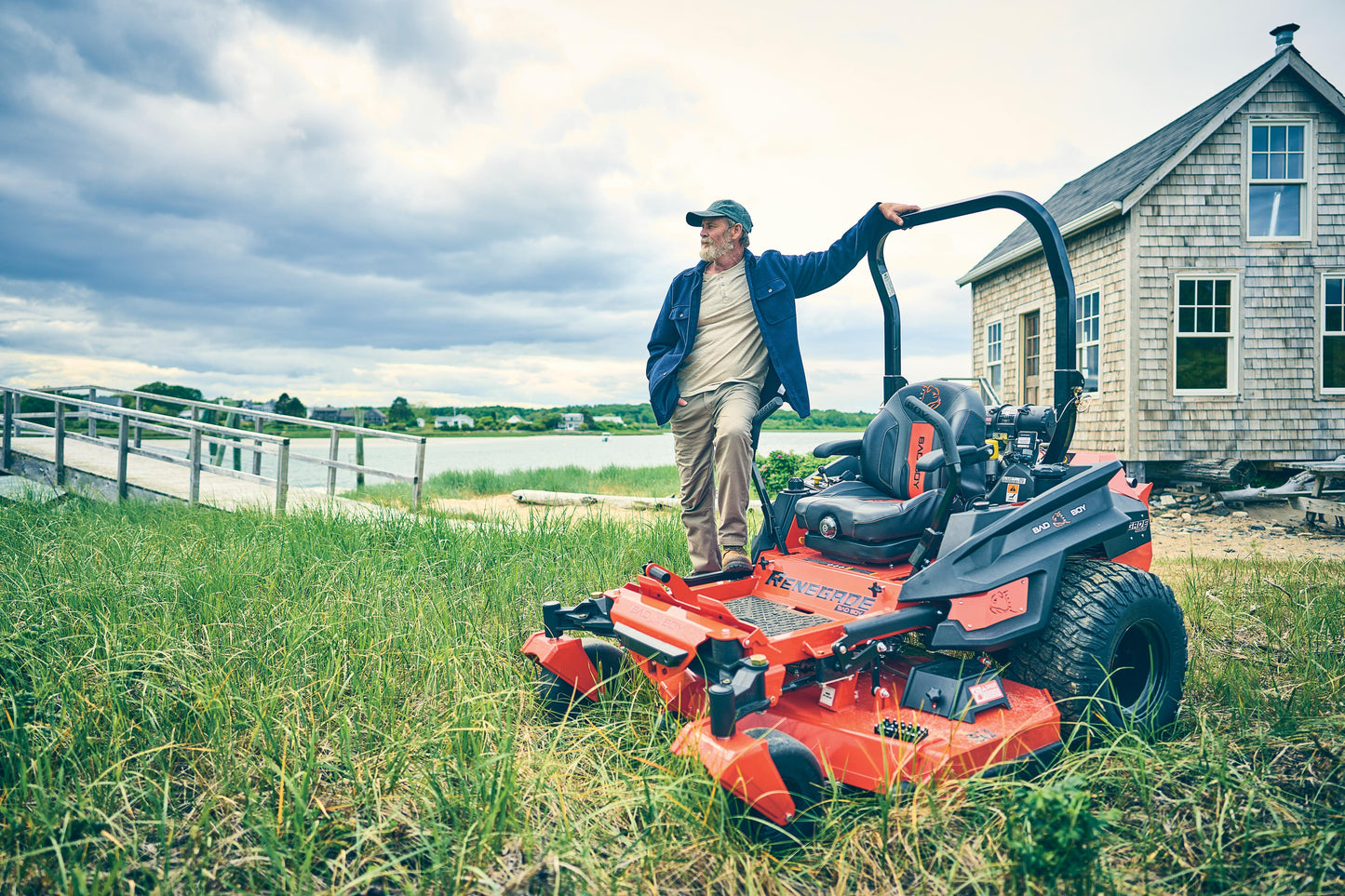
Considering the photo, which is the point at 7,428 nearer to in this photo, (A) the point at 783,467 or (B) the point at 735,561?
(A) the point at 783,467

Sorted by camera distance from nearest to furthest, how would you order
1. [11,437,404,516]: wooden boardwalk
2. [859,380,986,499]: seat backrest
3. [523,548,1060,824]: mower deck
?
1. [523,548,1060,824]: mower deck
2. [859,380,986,499]: seat backrest
3. [11,437,404,516]: wooden boardwalk

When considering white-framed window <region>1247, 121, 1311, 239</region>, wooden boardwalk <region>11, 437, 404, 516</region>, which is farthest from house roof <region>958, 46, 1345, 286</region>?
wooden boardwalk <region>11, 437, 404, 516</region>

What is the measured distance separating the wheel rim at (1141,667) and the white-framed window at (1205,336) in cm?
867

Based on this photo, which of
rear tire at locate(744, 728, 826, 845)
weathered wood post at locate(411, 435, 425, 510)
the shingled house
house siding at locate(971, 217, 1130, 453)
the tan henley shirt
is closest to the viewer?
rear tire at locate(744, 728, 826, 845)

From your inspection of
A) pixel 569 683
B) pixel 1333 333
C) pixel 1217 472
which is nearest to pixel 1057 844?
pixel 569 683

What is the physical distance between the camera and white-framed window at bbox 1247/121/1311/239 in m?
9.84

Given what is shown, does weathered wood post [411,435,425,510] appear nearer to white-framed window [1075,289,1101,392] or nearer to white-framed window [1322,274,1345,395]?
white-framed window [1075,289,1101,392]

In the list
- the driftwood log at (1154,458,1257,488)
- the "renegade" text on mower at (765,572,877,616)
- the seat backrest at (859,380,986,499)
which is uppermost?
the seat backrest at (859,380,986,499)

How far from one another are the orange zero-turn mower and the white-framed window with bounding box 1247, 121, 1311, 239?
372 inches

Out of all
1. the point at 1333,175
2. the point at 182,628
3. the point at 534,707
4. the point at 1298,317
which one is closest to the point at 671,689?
the point at 534,707

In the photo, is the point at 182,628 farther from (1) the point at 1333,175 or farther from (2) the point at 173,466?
(1) the point at 1333,175

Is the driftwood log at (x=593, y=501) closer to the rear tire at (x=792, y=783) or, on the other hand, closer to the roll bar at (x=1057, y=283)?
the roll bar at (x=1057, y=283)

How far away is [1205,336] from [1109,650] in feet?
30.9

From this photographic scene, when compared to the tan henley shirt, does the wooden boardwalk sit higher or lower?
lower
